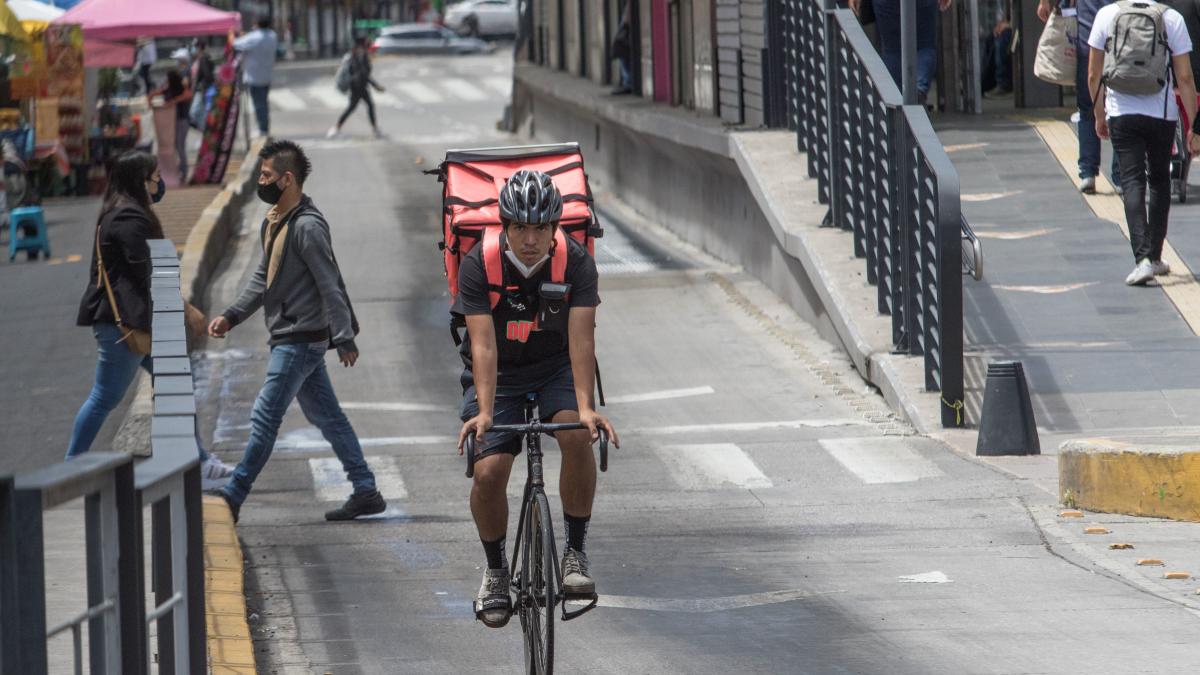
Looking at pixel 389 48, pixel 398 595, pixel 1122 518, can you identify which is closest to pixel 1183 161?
pixel 1122 518

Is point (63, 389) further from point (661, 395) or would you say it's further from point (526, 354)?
point (526, 354)

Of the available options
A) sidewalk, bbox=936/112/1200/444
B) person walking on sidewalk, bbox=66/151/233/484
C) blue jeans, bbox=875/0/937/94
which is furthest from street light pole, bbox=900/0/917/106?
person walking on sidewalk, bbox=66/151/233/484

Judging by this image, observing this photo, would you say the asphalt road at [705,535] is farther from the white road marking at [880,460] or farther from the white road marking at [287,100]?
the white road marking at [287,100]

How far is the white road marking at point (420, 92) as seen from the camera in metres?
49.9

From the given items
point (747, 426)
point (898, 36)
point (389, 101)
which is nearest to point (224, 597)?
point (747, 426)

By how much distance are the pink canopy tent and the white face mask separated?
21339 millimetres

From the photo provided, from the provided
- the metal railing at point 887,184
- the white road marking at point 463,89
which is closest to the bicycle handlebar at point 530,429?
the metal railing at point 887,184

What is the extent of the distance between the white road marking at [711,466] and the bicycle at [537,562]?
3.72 meters

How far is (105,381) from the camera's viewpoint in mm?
9922

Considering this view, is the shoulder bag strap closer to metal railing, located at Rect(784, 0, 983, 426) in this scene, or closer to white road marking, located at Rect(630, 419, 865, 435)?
white road marking, located at Rect(630, 419, 865, 435)

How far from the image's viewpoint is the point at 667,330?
15.1m

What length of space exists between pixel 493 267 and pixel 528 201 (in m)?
0.29

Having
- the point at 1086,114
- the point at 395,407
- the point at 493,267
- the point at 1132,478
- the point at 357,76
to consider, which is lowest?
the point at 395,407

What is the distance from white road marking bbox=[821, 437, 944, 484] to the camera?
9.99m
